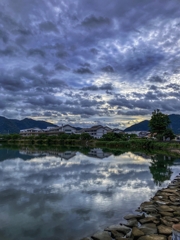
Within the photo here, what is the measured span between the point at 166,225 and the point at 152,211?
165 centimetres

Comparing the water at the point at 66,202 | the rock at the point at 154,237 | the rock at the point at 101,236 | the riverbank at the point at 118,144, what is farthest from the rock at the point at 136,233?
the riverbank at the point at 118,144

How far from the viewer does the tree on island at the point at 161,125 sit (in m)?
54.1

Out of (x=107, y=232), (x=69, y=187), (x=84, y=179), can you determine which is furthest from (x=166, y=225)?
(x=84, y=179)

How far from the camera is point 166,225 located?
8.05 m

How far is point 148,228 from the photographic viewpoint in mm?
7891

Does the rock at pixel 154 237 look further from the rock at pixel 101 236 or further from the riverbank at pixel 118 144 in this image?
the riverbank at pixel 118 144

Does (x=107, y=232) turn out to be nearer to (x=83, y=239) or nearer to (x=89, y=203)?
(x=83, y=239)

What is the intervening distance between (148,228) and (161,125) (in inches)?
1932

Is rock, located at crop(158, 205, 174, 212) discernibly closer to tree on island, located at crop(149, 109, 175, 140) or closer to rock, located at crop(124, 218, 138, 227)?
rock, located at crop(124, 218, 138, 227)

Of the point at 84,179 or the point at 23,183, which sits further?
the point at 84,179

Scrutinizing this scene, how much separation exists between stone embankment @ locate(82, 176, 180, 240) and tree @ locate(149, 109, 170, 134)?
45.0 metres

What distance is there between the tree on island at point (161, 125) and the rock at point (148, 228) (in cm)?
4827

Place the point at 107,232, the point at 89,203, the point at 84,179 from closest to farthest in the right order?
the point at 107,232 → the point at 89,203 → the point at 84,179

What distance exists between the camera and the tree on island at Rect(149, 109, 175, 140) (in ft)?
178
